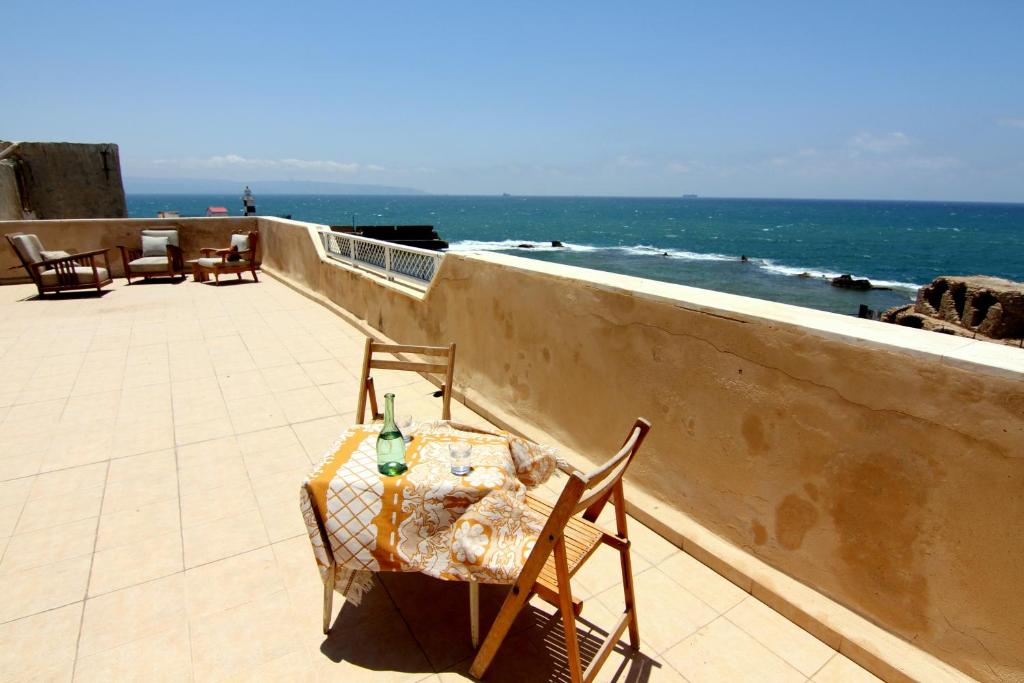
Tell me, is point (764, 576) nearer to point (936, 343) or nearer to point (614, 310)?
point (936, 343)

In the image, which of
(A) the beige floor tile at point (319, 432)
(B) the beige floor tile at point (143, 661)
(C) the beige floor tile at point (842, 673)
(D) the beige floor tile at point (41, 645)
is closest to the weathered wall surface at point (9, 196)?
(A) the beige floor tile at point (319, 432)

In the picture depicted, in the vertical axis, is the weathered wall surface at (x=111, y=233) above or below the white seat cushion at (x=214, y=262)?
above

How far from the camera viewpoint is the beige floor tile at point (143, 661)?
7.20 feet

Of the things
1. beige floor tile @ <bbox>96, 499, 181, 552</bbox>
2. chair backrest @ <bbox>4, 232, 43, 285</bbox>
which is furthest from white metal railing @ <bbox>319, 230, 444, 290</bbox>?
chair backrest @ <bbox>4, 232, 43, 285</bbox>

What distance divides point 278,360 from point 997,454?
6.21m

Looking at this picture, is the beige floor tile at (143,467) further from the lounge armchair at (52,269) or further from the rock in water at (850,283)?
the rock in water at (850,283)

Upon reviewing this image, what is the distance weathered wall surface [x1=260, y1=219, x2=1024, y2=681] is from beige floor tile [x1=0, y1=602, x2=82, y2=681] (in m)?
2.87

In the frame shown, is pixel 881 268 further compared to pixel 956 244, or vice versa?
pixel 956 244

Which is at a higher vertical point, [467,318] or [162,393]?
[467,318]

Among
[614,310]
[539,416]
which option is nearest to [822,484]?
[614,310]

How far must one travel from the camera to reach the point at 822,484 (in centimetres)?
240

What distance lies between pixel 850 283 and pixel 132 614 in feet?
157

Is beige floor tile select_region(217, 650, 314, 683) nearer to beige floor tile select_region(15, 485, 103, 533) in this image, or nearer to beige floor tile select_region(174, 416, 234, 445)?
beige floor tile select_region(15, 485, 103, 533)

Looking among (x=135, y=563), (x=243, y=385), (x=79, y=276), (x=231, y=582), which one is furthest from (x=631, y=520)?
(x=79, y=276)
